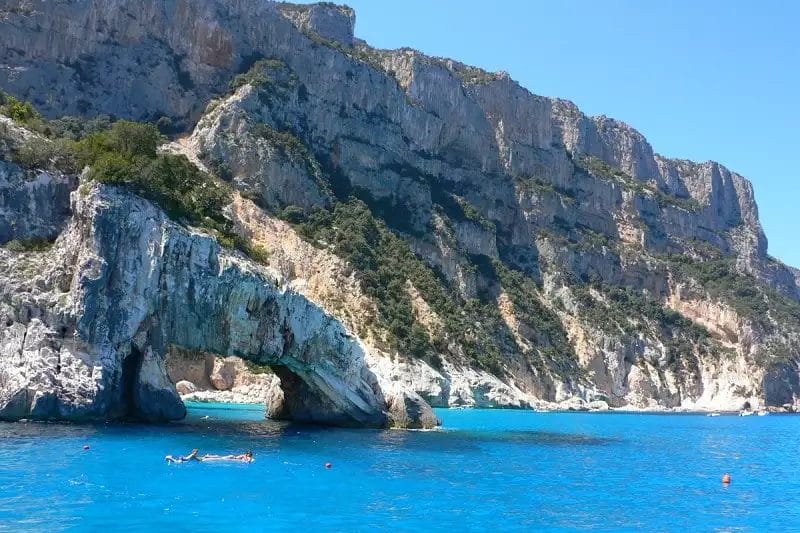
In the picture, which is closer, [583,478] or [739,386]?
[583,478]

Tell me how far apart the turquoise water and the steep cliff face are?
9944 millimetres

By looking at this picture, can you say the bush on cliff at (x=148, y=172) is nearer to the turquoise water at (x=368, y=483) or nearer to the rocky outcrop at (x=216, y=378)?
the turquoise water at (x=368, y=483)

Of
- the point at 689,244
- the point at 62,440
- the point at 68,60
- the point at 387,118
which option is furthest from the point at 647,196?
the point at 62,440

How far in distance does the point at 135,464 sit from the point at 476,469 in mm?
12908

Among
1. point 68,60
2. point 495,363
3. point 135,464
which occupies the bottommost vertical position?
point 135,464

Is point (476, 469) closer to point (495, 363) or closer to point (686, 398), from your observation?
point (495, 363)

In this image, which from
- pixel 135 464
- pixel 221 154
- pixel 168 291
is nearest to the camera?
pixel 135 464

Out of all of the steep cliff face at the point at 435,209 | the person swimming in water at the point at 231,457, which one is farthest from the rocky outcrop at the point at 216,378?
the person swimming in water at the point at 231,457

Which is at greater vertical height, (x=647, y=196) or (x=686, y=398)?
(x=647, y=196)

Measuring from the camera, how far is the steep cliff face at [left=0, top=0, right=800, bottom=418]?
3088 inches

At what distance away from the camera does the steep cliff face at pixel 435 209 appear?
7844cm

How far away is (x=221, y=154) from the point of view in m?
79.2

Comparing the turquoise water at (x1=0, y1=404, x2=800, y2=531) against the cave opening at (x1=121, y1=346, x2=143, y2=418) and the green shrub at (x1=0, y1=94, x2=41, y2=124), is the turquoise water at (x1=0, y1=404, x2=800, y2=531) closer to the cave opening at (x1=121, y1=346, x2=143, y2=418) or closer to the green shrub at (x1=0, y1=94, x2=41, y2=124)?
the cave opening at (x1=121, y1=346, x2=143, y2=418)

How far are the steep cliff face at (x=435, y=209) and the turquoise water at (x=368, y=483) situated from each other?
32.6 feet
